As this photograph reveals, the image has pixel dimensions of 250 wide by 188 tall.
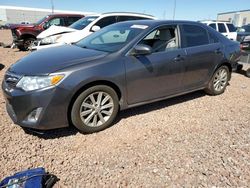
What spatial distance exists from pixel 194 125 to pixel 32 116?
2.46 m

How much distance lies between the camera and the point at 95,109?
322 centimetres

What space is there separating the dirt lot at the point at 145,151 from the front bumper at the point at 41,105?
32cm

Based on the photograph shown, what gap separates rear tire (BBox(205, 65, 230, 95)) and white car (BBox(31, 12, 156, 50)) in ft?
13.7

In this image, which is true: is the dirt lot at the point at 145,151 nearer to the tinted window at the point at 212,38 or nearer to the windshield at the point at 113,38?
the windshield at the point at 113,38

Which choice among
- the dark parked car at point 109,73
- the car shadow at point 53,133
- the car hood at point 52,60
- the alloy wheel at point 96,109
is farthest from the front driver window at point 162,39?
the car shadow at point 53,133

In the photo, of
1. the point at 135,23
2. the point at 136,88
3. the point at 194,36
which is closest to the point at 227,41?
the point at 194,36

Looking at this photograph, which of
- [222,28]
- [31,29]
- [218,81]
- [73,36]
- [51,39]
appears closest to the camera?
[218,81]

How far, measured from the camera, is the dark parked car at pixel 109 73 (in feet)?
9.29

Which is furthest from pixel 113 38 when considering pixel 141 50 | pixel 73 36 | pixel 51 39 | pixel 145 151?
pixel 51 39

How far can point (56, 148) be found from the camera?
2.91 metres

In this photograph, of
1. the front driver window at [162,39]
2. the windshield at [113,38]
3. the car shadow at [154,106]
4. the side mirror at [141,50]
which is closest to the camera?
the side mirror at [141,50]

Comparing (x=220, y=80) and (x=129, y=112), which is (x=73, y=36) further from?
(x=220, y=80)

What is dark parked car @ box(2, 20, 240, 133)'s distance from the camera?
2830 mm

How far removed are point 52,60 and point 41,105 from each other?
0.71 metres
